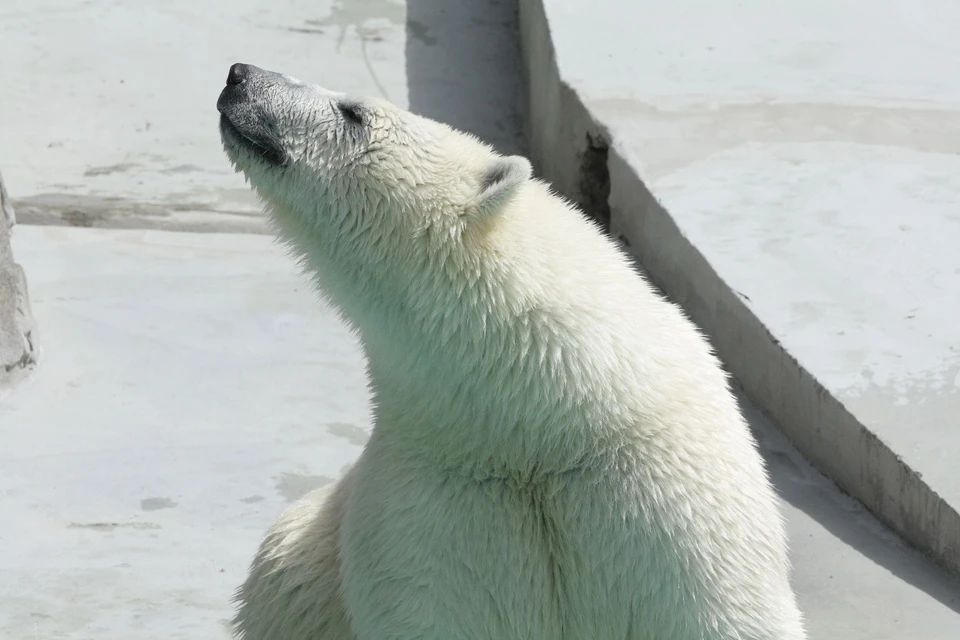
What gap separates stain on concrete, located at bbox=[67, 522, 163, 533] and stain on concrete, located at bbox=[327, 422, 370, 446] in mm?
776

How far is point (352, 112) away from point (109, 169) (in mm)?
4153

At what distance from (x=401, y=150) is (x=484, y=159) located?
172mm

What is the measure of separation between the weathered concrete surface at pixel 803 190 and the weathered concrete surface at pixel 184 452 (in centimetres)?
20

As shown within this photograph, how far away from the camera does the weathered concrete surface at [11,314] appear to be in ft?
15.0

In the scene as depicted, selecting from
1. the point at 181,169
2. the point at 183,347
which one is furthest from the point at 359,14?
the point at 183,347

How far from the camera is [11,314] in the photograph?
15.2ft

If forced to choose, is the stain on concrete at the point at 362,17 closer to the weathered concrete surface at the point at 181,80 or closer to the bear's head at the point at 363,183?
the weathered concrete surface at the point at 181,80

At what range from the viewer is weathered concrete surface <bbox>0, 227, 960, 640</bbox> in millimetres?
3494

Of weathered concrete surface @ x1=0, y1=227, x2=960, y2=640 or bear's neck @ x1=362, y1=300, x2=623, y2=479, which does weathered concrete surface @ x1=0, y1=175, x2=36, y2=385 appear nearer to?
weathered concrete surface @ x1=0, y1=227, x2=960, y2=640

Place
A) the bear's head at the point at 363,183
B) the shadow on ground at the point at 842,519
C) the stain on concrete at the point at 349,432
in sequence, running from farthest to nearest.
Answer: the stain on concrete at the point at 349,432
the shadow on ground at the point at 842,519
the bear's head at the point at 363,183

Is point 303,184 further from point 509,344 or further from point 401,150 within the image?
point 509,344

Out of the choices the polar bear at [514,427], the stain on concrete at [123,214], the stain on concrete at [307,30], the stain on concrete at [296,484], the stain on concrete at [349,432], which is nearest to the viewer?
the polar bear at [514,427]

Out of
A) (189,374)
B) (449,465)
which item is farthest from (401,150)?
(189,374)

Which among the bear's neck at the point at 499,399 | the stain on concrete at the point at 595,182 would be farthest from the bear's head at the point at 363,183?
the stain on concrete at the point at 595,182
